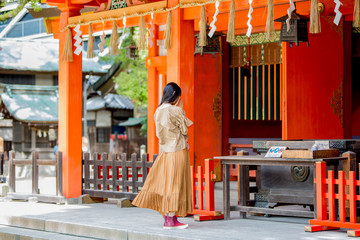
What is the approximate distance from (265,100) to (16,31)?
4843 centimetres

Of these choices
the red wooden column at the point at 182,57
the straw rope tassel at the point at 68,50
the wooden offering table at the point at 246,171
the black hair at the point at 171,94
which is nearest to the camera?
the wooden offering table at the point at 246,171

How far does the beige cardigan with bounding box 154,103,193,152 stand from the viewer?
8.44 m

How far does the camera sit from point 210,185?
368 inches

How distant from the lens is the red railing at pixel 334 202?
777 centimetres

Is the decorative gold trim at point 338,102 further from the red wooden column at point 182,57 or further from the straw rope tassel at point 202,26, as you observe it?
the straw rope tassel at point 202,26

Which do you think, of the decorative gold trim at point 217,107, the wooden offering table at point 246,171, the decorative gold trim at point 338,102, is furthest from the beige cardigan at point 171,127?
the decorative gold trim at point 217,107

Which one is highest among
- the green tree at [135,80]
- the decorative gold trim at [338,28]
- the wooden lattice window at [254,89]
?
the green tree at [135,80]

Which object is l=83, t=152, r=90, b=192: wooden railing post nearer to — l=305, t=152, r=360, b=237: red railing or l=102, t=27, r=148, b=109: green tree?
l=305, t=152, r=360, b=237: red railing

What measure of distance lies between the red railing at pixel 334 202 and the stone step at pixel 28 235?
3.10 metres

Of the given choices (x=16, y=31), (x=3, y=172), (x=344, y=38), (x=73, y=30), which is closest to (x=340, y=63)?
(x=344, y=38)

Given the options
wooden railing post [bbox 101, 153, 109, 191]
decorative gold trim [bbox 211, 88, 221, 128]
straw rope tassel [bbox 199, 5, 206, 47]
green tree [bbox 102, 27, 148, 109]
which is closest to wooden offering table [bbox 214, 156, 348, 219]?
straw rope tassel [bbox 199, 5, 206, 47]

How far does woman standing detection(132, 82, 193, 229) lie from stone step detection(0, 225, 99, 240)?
1.18 m

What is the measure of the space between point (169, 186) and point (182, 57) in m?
2.62

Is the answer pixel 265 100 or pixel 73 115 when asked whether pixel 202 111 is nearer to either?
pixel 265 100
